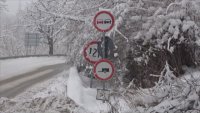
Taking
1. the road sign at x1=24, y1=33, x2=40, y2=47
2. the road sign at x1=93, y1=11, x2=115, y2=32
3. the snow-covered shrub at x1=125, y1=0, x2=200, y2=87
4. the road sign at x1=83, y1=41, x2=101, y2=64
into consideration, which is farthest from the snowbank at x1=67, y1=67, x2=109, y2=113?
the road sign at x1=24, y1=33, x2=40, y2=47

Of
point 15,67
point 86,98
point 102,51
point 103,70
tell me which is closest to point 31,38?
point 15,67

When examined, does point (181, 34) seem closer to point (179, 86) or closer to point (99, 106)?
point (99, 106)

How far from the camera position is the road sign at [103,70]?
878 centimetres

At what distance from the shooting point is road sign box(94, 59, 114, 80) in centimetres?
878

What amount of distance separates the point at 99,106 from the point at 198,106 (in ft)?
16.1

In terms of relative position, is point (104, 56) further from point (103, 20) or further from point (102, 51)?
point (103, 20)

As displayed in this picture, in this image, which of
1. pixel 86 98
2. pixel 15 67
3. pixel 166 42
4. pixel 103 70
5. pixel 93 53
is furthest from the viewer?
pixel 15 67

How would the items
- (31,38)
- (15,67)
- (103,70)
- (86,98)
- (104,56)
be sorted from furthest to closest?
(31,38)
(15,67)
(86,98)
(104,56)
(103,70)

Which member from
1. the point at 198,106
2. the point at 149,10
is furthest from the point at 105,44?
the point at 198,106

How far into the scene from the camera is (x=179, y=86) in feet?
19.3

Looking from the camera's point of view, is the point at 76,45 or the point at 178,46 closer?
the point at 178,46

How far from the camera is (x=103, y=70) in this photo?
8836 millimetres

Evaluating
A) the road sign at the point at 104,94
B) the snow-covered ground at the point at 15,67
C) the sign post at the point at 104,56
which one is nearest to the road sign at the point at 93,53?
the sign post at the point at 104,56

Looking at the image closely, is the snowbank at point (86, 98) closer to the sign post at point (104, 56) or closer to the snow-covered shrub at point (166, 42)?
the sign post at point (104, 56)
